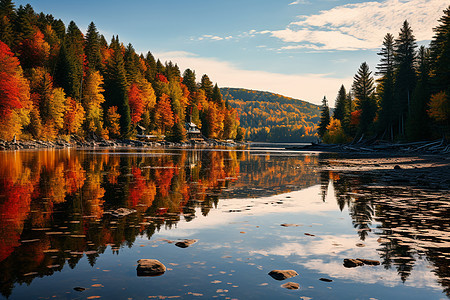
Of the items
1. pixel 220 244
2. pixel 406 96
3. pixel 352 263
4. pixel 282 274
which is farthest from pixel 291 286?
pixel 406 96

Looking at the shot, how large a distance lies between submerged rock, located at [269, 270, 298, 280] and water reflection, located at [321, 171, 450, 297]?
1.64m

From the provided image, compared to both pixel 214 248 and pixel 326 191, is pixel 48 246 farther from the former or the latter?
pixel 326 191

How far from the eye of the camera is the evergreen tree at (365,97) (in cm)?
8125

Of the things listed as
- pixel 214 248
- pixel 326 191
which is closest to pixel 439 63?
pixel 326 191

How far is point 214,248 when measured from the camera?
22.2 feet

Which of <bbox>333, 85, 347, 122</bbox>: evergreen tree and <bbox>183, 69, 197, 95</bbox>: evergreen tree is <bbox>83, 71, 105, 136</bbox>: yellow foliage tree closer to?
<bbox>183, 69, 197, 95</bbox>: evergreen tree

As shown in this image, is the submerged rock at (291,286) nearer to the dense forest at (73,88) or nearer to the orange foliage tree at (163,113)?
the dense forest at (73,88)

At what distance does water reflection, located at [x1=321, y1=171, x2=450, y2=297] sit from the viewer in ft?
19.7

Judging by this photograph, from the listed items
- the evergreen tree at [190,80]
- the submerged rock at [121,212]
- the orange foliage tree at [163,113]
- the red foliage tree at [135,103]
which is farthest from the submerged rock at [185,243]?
the evergreen tree at [190,80]

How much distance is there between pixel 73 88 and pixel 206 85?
82.7m

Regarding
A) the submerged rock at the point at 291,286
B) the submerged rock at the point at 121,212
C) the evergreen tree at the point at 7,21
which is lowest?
the submerged rock at the point at 291,286

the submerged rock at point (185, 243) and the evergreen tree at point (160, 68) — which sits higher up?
the evergreen tree at point (160, 68)

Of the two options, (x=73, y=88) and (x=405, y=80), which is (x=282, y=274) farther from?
(x=73, y=88)

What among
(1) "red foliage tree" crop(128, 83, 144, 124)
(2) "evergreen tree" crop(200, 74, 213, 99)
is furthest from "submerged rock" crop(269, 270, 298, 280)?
(2) "evergreen tree" crop(200, 74, 213, 99)
